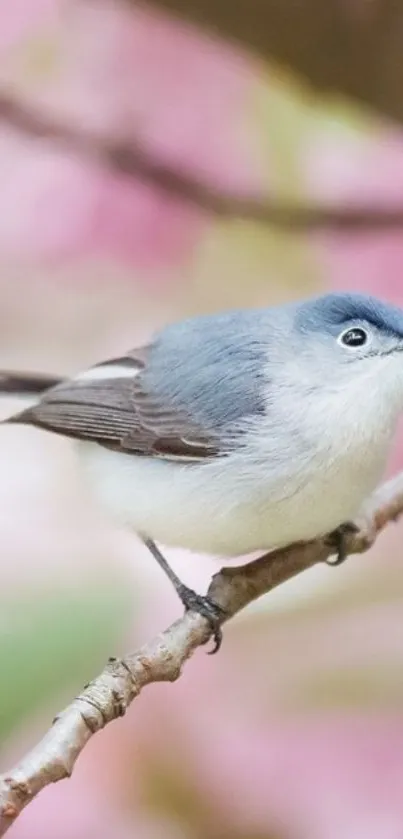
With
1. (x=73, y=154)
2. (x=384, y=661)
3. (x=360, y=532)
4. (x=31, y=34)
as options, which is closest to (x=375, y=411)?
(x=360, y=532)

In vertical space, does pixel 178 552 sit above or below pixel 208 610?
above

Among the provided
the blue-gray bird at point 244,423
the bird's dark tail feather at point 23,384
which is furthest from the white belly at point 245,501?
the bird's dark tail feather at point 23,384

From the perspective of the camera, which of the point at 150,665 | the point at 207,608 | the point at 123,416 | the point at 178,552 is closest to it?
the point at 150,665

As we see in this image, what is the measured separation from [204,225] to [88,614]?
0.32 metres

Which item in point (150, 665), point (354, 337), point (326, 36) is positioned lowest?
point (150, 665)

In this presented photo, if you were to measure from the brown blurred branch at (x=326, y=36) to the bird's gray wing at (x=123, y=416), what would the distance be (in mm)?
202

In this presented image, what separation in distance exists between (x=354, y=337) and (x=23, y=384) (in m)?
0.25

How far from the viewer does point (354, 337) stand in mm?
612

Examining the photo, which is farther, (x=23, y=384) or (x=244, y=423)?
(x=23, y=384)

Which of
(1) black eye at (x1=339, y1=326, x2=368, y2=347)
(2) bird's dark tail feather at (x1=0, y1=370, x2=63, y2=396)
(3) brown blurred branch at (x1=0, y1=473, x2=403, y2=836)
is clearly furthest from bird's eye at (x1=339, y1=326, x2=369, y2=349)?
(2) bird's dark tail feather at (x1=0, y1=370, x2=63, y2=396)

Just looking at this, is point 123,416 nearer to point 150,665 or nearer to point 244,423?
point 244,423

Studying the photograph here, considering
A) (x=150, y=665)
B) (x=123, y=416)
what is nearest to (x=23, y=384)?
(x=123, y=416)

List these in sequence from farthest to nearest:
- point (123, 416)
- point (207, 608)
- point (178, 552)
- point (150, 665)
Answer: point (178, 552) → point (123, 416) → point (207, 608) → point (150, 665)

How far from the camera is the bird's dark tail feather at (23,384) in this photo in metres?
0.76
